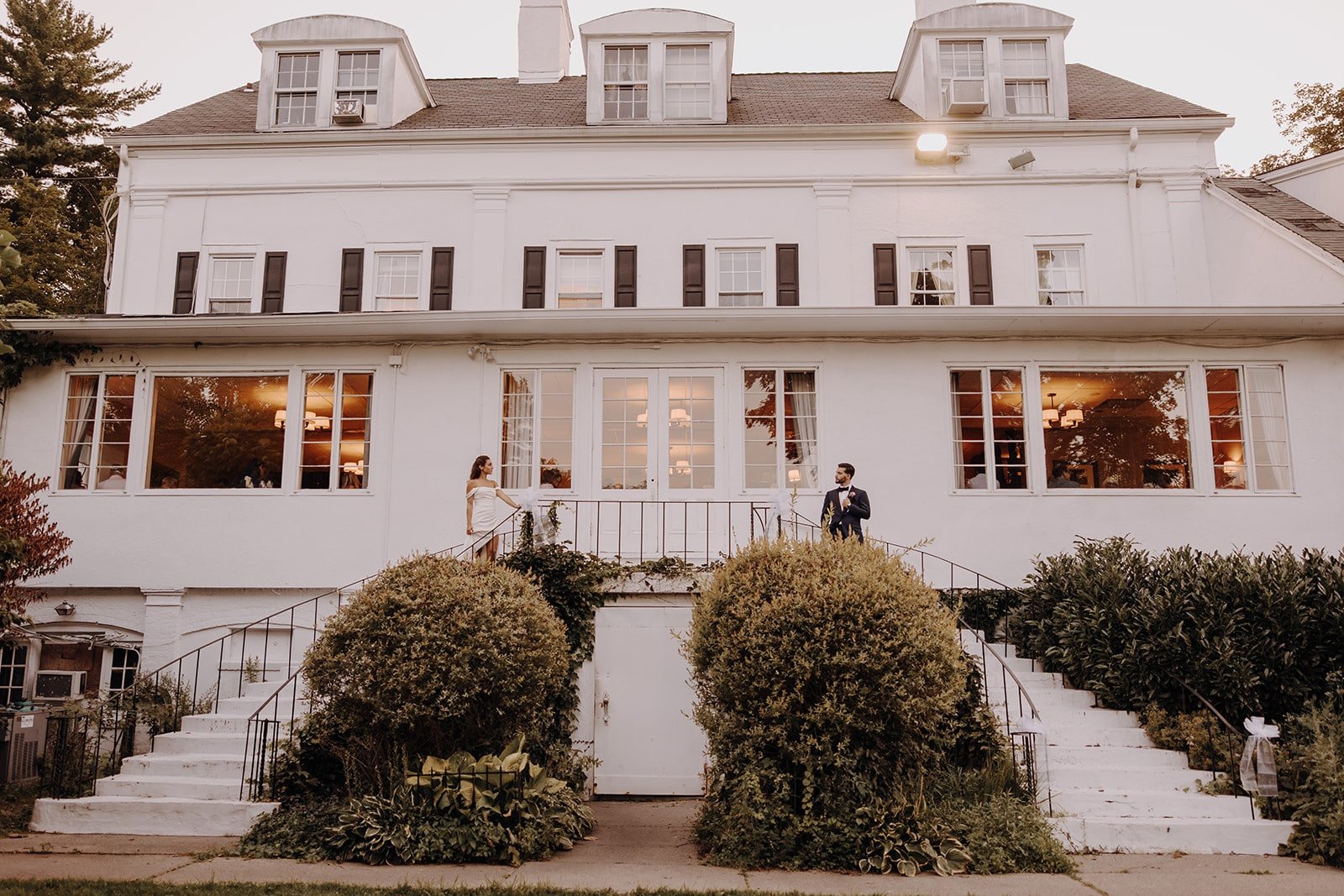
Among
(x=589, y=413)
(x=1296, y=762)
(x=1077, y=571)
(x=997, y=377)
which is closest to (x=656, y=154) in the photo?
(x=589, y=413)

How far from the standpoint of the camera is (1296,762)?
7633 millimetres

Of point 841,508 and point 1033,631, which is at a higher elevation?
point 841,508

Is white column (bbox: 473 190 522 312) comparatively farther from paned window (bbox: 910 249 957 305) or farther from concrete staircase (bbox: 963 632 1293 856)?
concrete staircase (bbox: 963 632 1293 856)

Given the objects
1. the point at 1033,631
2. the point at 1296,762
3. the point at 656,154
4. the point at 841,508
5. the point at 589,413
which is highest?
the point at 656,154

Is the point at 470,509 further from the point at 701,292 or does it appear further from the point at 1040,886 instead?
the point at 1040,886

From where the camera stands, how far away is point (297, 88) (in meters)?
15.3

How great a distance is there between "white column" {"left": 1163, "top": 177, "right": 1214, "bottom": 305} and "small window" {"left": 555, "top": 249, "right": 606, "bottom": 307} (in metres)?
8.33

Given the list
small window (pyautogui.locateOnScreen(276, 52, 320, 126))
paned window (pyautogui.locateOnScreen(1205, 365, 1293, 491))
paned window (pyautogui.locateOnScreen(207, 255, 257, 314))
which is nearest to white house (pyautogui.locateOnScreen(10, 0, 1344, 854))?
paned window (pyautogui.locateOnScreen(1205, 365, 1293, 491))

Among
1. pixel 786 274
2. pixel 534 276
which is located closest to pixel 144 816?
pixel 534 276

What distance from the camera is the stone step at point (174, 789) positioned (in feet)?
27.5

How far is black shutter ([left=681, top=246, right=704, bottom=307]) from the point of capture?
46.2 ft

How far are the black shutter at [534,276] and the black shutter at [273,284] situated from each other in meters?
3.59

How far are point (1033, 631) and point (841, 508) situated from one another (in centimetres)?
241

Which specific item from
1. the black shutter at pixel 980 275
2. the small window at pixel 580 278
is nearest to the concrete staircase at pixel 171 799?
the small window at pixel 580 278
